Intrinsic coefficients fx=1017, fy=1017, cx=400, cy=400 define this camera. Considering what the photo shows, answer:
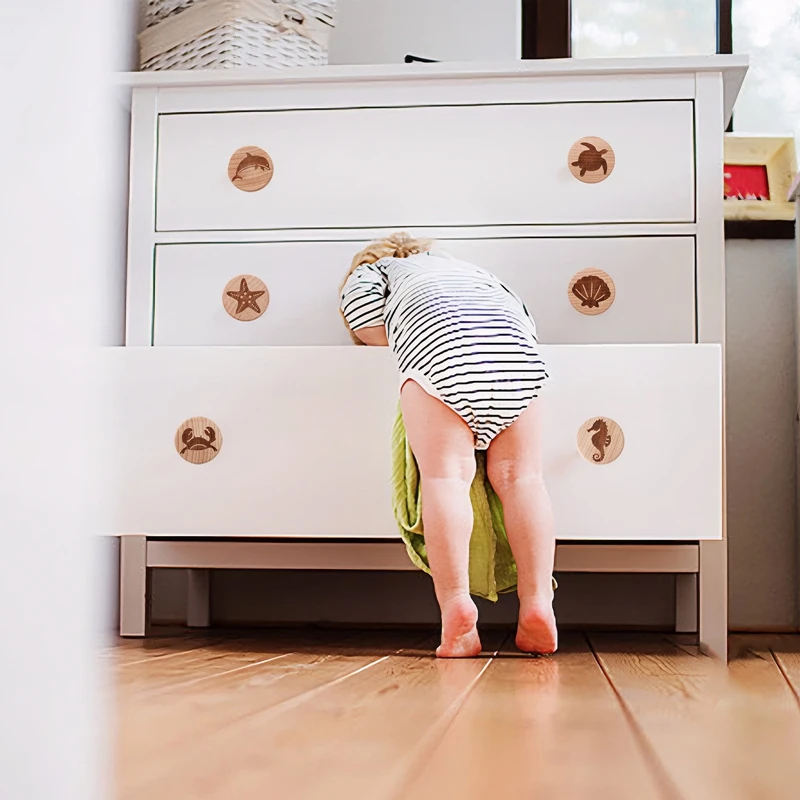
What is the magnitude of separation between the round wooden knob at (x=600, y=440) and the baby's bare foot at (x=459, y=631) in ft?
0.84

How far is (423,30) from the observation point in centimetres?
207

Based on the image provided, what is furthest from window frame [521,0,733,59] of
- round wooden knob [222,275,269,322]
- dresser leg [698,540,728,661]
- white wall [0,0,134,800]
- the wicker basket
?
white wall [0,0,134,800]

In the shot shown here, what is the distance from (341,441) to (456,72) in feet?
2.03

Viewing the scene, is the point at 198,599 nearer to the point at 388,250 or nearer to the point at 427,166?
the point at 388,250

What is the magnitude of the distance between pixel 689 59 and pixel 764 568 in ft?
3.08

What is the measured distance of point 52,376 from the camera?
13 cm

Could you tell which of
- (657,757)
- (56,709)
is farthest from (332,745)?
(56,709)

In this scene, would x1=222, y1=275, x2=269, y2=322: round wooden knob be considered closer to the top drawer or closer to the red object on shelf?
the top drawer

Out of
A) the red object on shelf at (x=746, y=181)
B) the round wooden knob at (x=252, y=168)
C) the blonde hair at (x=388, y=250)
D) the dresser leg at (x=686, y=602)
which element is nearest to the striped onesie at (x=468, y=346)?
the blonde hair at (x=388, y=250)

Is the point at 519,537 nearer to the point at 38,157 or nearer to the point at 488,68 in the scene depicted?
the point at 488,68

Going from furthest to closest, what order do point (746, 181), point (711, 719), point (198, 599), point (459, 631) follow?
1. point (746, 181)
2. point (198, 599)
3. point (459, 631)
4. point (711, 719)

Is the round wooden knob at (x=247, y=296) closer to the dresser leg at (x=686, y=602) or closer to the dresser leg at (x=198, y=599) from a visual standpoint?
the dresser leg at (x=198, y=599)

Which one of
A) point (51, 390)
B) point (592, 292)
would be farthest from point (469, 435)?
point (51, 390)

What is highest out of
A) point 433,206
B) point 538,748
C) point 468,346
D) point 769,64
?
point 769,64
